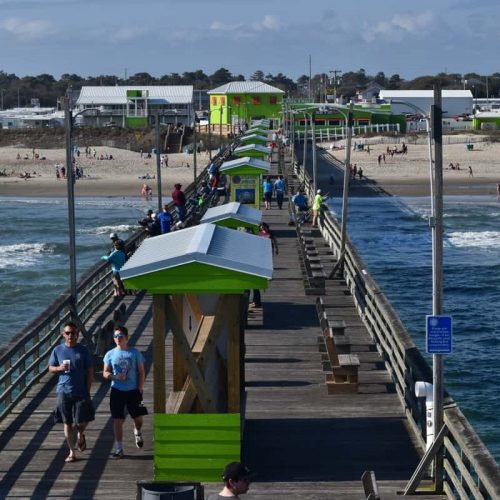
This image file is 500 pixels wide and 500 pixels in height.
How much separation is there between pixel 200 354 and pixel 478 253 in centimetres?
4102

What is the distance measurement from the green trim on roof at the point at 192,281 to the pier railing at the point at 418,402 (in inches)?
81.5

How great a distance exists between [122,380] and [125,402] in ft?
0.73

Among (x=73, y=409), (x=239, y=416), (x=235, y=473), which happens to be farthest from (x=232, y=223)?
(x=235, y=473)

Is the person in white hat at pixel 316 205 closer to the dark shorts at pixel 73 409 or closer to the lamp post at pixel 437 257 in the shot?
the dark shorts at pixel 73 409

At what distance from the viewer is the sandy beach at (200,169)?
81875mm

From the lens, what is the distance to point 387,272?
146ft

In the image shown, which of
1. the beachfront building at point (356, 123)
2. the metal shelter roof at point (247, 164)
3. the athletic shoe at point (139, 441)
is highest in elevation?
the beachfront building at point (356, 123)

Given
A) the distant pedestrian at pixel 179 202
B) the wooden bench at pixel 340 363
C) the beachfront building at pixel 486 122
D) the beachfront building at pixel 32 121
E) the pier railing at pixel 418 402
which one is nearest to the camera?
the pier railing at pixel 418 402

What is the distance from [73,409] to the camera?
11328mm

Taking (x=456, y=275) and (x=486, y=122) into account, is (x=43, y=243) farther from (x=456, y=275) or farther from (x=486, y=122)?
(x=486, y=122)

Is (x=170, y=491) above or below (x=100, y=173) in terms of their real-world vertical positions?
above

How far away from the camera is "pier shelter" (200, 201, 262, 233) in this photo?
19062 millimetres

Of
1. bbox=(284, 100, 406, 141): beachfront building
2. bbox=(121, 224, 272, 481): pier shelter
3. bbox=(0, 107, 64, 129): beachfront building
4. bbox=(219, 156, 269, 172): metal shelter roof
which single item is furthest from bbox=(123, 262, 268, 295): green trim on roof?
bbox=(0, 107, 64, 129): beachfront building

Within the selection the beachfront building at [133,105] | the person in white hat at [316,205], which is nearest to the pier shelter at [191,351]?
the person in white hat at [316,205]
